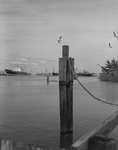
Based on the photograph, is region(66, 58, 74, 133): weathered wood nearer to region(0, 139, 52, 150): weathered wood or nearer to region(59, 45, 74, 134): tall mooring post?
region(59, 45, 74, 134): tall mooring post

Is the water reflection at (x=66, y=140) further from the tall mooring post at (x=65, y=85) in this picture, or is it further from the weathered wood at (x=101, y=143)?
the weathered wood at (x=101, y=143)

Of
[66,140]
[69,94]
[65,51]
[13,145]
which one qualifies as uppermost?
[65,51]

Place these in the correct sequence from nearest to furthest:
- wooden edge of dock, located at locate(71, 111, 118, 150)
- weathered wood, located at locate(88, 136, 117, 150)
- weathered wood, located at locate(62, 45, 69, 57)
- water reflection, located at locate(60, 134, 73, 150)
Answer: wooden edge of dock, located at locate(71, 111, 118, 150)
weathered wood, located at locate(88, 136, 117, 150)
weathered wood, located at locate(62, 45, 69, 57)
water reflection, located at locate(60, 134, 73, 150)

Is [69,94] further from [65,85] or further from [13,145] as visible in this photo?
[13,145]

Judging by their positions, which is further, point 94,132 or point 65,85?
point 65,85

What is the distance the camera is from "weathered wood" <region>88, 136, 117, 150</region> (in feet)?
19.6

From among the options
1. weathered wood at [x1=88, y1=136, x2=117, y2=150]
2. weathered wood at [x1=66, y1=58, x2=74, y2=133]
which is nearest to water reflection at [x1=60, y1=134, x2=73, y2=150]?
weathered wood at [x1=66, y1=58, x2=74, y2=133]

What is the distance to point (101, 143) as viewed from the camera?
605cm

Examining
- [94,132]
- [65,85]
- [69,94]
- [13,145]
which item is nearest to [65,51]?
[65,85]

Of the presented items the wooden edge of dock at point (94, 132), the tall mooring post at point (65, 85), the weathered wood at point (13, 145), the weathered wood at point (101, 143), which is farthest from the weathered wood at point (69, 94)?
the weathered wood at point (13, 145)

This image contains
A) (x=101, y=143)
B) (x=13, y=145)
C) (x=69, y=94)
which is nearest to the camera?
(x=101, y=143)

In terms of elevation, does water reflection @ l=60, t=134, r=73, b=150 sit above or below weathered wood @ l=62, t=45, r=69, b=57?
below

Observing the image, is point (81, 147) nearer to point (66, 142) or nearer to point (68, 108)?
point (68, 108)

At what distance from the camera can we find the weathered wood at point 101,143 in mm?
5988
